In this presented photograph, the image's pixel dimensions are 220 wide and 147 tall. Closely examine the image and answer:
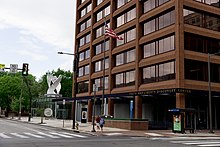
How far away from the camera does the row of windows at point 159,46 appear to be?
3975cm

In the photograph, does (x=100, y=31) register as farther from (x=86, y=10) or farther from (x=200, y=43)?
(x=200, y=43)

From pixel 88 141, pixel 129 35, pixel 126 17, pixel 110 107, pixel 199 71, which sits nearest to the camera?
pixel 88 141

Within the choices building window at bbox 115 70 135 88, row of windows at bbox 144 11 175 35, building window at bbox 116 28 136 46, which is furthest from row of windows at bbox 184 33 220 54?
building window at bbox 115 70 135 88

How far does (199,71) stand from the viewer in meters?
40.0

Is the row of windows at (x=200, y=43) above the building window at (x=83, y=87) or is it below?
above

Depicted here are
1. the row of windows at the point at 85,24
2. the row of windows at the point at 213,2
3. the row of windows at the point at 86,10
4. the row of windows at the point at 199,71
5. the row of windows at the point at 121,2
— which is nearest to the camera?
the row of windows at the point at 199,71

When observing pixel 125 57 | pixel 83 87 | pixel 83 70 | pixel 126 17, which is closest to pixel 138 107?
pixel 125 57

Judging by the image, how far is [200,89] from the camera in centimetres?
3906

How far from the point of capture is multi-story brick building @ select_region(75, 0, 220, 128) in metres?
38.4

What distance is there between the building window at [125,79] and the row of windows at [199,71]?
10.8 meters

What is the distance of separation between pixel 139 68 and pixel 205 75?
965 cm

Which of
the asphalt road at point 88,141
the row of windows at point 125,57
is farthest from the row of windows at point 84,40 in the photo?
the asphalt road at point 88,141

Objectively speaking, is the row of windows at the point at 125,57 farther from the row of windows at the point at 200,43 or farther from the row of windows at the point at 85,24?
the row of windows at the point at 85,24

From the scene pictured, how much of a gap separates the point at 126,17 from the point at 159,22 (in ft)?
32.2
